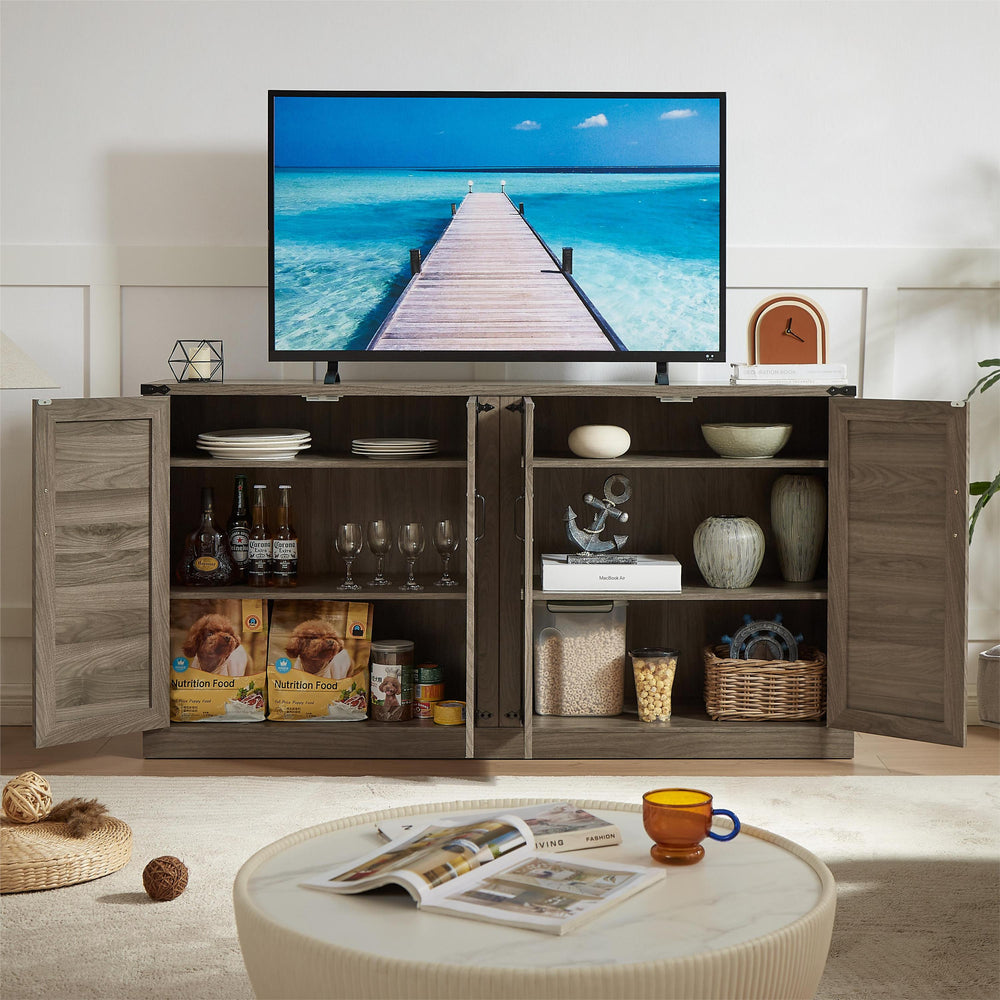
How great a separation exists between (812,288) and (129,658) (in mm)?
2297

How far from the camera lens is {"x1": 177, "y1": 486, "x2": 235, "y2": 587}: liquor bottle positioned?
3334 mm

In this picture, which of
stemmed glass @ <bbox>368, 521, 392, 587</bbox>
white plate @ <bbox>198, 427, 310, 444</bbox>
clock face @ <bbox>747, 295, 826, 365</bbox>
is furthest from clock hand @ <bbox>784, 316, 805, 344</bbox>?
white plate @ <bbox>198, 427, 310, 444</bbox>

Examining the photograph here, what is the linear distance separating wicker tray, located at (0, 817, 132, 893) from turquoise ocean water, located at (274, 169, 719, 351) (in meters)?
1.49

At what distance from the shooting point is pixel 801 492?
335cm

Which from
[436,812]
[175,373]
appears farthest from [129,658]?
[436,812]

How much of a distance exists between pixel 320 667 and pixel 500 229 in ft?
4.48

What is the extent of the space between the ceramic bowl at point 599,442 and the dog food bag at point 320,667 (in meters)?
0.77

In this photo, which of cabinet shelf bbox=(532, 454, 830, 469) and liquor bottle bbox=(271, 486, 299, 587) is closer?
cabinet shelf bbox=(532, 454, 830, 469)

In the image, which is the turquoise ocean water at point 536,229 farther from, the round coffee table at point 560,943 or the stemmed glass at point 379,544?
the round coffee table at point 560,943

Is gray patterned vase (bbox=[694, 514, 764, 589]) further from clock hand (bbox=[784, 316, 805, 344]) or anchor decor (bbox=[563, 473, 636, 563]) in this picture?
clock hand (bbox=[784, 316, 805, 344])

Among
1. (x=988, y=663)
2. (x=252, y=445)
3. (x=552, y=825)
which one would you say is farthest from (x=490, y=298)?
(x=552, y=825)

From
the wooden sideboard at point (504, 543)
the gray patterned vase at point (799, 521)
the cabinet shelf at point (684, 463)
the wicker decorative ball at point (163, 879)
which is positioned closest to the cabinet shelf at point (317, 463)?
the wooden sideboard at point (504, 543)

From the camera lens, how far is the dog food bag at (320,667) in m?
3.35

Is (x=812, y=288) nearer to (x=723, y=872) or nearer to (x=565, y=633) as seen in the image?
(x=565, y=633)
